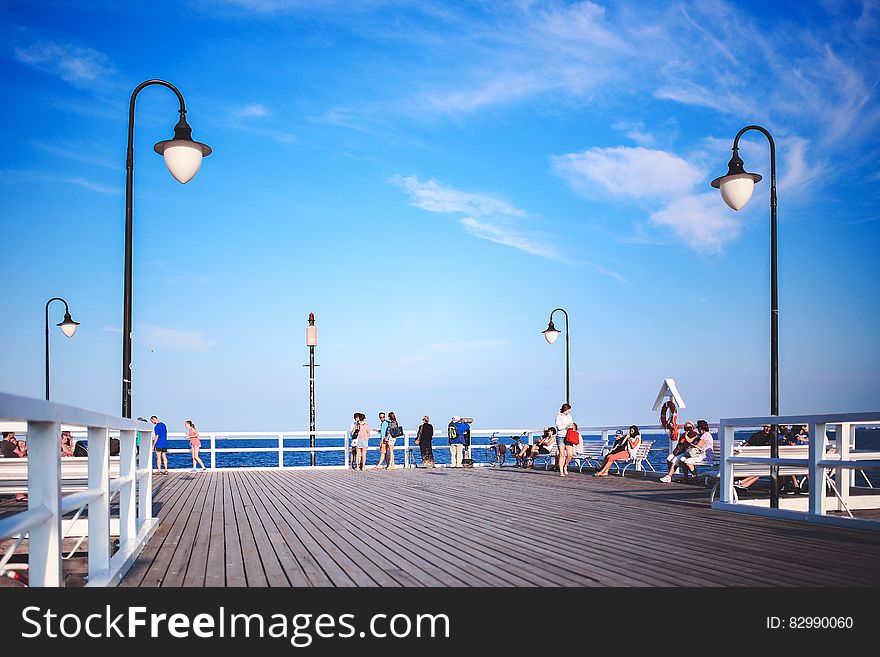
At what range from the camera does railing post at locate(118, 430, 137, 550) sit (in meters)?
5.98

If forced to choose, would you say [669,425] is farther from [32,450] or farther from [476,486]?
Result: [32,450]

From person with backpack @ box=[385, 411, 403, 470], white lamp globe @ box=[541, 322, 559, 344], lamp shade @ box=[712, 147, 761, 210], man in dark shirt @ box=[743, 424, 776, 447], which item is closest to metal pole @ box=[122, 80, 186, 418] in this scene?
lamp shade @ box=[712, 147, 761, 210]

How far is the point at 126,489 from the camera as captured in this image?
5992mm

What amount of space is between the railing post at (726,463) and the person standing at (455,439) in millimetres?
13978

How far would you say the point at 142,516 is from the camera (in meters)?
8.17

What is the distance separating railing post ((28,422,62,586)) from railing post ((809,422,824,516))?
7.43 meters

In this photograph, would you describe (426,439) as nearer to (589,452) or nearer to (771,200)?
(589,452)

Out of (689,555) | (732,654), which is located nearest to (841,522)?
(689,555)

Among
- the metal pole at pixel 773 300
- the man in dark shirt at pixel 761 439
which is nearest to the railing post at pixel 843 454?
the metal pole at pixel 773 300

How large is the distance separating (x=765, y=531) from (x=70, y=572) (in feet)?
24.5

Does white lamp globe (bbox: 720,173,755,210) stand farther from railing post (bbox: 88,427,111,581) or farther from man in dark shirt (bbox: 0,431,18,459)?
man in dark shirt (bbox: 0,431,18,459)

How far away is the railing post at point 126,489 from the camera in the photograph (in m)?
5.98

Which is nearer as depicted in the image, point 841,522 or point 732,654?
point 732,654

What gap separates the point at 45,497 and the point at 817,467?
24.8 ft
